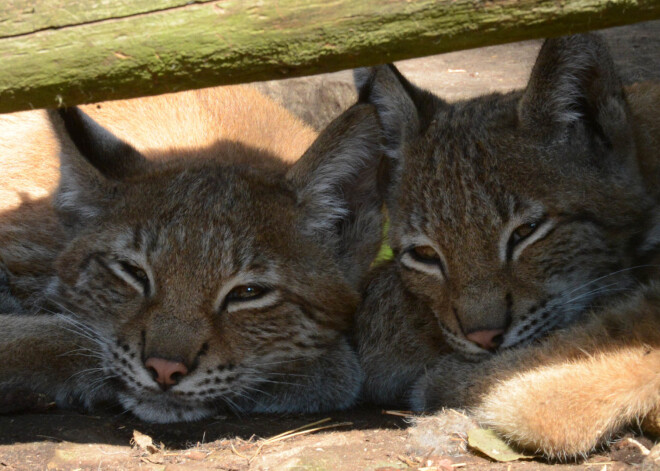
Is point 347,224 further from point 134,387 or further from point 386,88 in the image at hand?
point 134,387

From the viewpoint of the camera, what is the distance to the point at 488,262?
4316 millimetres

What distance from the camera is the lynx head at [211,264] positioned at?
4.37 meters

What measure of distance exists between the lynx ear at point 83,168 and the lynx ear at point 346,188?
3.78ft

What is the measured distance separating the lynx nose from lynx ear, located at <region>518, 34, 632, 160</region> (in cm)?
235

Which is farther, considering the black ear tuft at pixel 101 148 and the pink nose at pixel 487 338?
the black ear tuft at pixel 101 148

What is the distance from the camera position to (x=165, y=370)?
163 inches

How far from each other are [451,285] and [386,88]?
4.59 feet

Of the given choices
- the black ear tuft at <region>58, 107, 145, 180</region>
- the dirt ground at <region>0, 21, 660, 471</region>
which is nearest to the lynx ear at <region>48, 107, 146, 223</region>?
the black ear tuft at <region>58, 107, 145, 180</region>

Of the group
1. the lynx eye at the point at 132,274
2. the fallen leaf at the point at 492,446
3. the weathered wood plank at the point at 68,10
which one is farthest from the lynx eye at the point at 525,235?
the weathered wood plank at the point at 68,10

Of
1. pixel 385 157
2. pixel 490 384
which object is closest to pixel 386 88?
pixel 385 157

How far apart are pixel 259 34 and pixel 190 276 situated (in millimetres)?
1716

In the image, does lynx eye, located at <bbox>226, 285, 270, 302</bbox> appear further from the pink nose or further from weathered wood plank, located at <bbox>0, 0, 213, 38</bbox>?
weathered wood plank, located at <bbox>0, 0, 213, 38</bbox>

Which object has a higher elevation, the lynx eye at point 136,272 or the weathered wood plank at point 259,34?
the weathered wood plank at point 259,34

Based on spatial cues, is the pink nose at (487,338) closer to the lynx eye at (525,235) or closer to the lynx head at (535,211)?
the lynx head at (535,211)
